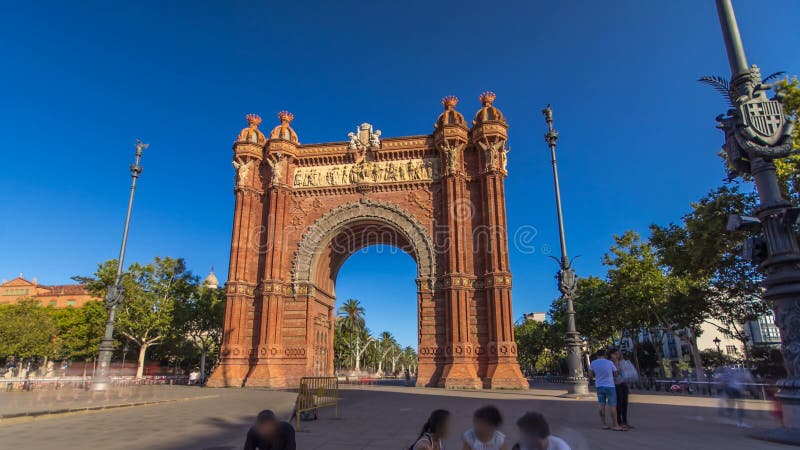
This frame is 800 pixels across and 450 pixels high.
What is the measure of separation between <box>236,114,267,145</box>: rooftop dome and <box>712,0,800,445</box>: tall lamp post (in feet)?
86.3

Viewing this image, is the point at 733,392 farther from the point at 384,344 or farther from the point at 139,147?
the point at 384,344

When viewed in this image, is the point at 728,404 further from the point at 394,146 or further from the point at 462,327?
the point at 394,146

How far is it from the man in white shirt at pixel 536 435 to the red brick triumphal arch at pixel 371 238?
804 inches

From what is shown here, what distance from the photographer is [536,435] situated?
12.2ft

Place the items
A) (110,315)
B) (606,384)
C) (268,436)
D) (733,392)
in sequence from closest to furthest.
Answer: (268,436), (606,384), (733,392), (110,315)

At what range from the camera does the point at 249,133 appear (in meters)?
30.0

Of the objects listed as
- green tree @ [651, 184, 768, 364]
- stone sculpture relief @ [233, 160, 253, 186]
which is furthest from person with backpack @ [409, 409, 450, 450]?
stone sculpture relief @ [233, 160, 253, 186]

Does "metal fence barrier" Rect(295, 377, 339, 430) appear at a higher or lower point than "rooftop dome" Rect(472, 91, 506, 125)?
lower

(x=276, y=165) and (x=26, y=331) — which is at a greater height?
(x=276, y=165)

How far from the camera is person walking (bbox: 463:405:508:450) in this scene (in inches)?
155

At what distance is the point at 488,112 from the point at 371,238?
11.5 metres

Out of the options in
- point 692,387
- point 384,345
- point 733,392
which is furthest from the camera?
point 384,345

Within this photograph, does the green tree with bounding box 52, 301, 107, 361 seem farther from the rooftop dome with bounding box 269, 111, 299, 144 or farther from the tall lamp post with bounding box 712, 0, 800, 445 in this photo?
the tall lamp post with bounding box 712, 0, 800, 445

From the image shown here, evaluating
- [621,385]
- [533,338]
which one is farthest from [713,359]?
[621,385]
